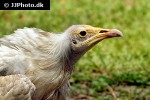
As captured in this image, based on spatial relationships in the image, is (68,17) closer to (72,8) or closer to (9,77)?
(72,8)

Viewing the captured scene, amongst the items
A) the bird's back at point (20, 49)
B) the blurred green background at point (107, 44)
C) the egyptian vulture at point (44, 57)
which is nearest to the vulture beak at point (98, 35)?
the egyptian vulture at point (44, 57)

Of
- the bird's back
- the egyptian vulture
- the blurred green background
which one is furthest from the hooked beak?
the blurred green background

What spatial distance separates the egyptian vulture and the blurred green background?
2187 millimetres

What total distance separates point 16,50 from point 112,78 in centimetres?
309

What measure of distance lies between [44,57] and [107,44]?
4.74 m

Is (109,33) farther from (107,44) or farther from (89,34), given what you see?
(107,44)

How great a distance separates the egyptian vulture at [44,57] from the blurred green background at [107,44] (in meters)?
2.19

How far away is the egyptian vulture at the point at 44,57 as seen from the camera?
579 centimetres

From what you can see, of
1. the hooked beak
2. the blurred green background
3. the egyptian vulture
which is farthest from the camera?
the blurred green background

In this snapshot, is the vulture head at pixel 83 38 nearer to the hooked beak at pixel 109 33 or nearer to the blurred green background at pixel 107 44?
the hooked beak at pixel 109 33

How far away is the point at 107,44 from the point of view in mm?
10555

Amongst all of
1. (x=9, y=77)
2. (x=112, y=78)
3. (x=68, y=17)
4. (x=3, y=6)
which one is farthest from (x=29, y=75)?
(x=68, y=17)

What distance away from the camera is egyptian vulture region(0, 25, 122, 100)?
5.79 meters

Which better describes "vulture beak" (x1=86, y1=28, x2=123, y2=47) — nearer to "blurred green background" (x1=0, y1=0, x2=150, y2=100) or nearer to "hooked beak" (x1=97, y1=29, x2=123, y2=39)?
"hooked beak" (x1=97, y1=29, x2=123, y2=39)
